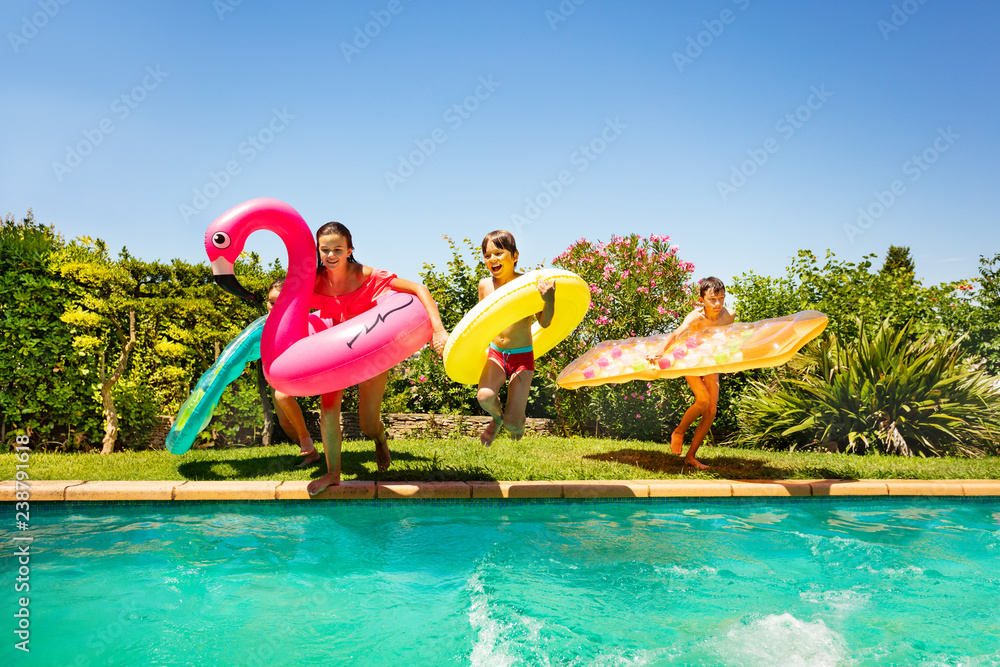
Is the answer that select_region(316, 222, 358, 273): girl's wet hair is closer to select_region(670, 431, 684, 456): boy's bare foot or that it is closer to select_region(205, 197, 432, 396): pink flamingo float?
select_region(205, 197, 432, 396): pink flamingo float

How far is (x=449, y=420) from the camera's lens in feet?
34.6

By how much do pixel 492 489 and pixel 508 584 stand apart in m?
1.66

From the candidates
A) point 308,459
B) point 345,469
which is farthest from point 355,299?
point 308,459

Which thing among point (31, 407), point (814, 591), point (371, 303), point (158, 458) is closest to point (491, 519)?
point (371, 303)

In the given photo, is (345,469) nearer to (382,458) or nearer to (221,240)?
(382,458)

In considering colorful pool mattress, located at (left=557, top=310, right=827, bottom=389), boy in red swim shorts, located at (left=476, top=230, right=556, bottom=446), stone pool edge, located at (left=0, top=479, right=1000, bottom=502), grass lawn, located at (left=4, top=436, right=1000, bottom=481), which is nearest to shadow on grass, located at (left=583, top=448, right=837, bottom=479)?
grass lawn, located at (left=4, top=436, right=1000, bottom=481)

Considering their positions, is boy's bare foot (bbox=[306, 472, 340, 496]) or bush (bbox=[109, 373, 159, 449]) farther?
bush (bbox=[109, 373, 159, 449])

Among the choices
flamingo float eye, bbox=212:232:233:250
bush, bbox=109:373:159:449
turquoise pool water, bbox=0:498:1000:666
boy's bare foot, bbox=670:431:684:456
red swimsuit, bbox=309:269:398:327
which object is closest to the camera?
turquoise pool water, bbox=0:498:1000:666

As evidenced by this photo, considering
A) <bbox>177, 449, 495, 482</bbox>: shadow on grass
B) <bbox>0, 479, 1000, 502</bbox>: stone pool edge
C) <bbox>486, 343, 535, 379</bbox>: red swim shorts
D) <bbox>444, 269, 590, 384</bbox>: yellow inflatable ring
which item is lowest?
<bbox>0, 479, 1000, 502</bbox>: stone pool edge

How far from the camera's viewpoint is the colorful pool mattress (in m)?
6.68

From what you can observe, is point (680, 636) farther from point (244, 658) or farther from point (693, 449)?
point (693, 449)

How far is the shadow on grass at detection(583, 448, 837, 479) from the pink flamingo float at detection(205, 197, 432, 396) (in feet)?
12.4

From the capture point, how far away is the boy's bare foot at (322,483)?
19.4ft

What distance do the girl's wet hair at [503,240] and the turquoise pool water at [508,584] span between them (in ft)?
8.11
